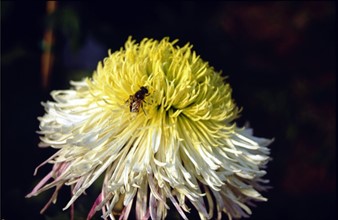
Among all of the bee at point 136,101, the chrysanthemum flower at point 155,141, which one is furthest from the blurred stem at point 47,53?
the bee at point 136,101

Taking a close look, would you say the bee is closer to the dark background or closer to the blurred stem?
the dark background

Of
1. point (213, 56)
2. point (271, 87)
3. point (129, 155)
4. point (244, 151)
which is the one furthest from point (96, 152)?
point (271, 87)

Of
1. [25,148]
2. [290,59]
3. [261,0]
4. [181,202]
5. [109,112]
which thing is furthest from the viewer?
[261,0]

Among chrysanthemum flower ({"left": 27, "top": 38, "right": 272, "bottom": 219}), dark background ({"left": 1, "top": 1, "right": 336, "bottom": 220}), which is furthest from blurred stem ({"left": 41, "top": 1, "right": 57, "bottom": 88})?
chrysanthemum flower ({"left": 27, "top": 38, "right": 272, "bottom": 219})

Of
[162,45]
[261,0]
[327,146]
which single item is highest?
[261,0]

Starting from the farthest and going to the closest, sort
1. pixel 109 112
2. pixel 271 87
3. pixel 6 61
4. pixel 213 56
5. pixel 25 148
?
pixel 271 87 < pixel 213 56 < pixel 6 61 < pixel 25 148 < pixel 109 112

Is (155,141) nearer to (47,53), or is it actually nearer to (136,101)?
(136,101)

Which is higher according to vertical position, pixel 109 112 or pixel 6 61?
pixel 6 61

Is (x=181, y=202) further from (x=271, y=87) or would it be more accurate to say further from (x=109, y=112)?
(x=271, y=87)

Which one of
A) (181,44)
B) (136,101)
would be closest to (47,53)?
(181,44)
